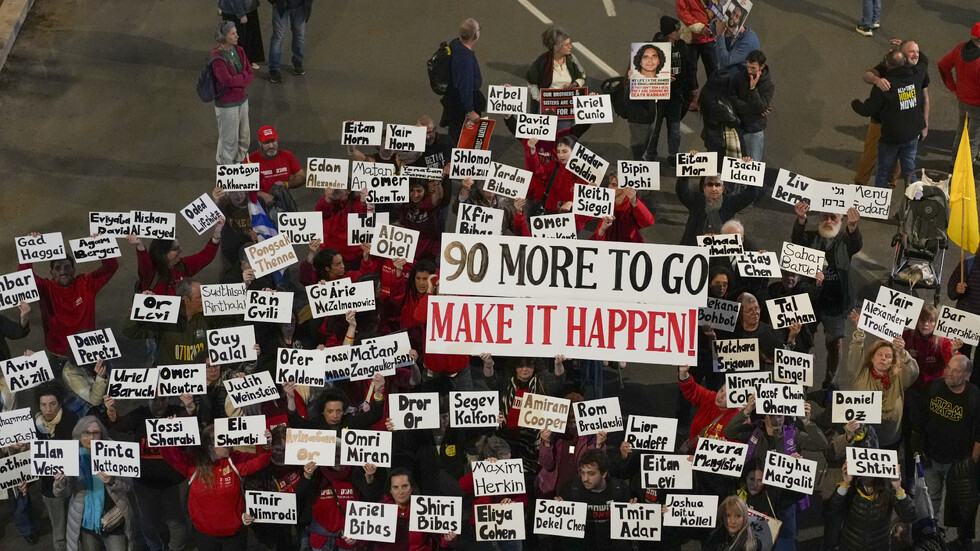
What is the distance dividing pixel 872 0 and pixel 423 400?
36.0ft

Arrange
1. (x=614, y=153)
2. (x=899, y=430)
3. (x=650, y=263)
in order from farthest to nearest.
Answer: (x=614, y=153)
(x=899, y=430)
(x=650, y=263)

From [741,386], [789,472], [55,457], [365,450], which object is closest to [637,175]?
[741,386]

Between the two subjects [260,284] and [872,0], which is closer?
[260,284]

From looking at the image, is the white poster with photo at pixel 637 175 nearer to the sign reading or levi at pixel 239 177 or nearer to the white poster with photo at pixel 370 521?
the sign reading or levi at pixel 239 177

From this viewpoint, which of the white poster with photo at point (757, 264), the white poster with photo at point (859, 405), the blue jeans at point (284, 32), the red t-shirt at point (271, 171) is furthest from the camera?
the blue jeans at point (284, 32)

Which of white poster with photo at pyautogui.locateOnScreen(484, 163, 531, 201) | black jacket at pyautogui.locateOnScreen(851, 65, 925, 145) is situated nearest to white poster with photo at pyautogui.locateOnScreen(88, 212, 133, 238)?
white poster with photo at pyautogui.locateOnScreen(484, 163, 531, 201)

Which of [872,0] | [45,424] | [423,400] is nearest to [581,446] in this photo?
[423,400]

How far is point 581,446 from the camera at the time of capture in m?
13.0

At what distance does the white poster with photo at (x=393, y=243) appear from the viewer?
14078 mm

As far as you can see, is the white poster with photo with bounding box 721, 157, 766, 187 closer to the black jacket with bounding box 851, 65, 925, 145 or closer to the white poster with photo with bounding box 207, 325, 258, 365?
the black jacket with bounding box 851, 65, 925, 145

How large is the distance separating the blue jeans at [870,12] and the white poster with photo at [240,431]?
11.9 metres

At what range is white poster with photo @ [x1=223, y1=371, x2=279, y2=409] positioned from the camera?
12.9 meters

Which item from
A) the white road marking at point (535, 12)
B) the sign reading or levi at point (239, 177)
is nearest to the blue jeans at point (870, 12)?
the white road marking at point (535, 12)

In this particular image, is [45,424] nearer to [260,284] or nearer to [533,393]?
[260,284]
